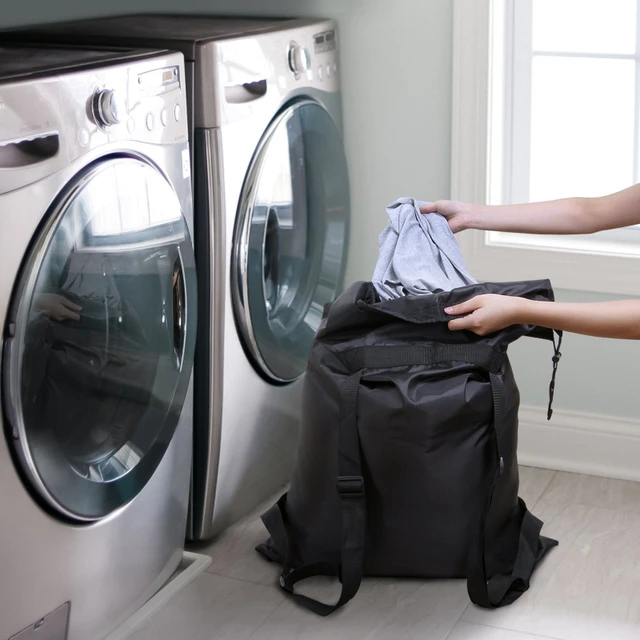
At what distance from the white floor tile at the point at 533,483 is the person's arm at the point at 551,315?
0.65 metres

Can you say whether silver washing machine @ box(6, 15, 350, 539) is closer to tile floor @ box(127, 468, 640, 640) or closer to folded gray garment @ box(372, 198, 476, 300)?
tile floor @ box(127, 468, 640, 640)

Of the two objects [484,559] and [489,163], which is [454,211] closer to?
[489,163]

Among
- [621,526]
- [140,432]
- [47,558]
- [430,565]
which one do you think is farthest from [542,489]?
[47,558]

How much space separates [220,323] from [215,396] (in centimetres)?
14

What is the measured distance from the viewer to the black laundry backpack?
5.13 ft

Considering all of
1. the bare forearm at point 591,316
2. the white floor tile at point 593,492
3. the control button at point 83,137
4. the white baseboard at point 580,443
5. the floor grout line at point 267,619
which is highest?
the control button at point 83,137

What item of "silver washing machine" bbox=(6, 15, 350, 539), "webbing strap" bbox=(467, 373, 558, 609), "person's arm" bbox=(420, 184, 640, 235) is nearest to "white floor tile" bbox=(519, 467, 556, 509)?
"webbing strap" bbox=(467, 373, 558, 609)

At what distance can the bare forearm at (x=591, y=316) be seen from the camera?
147 cm

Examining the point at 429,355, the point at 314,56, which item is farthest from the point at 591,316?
the point at 314,56

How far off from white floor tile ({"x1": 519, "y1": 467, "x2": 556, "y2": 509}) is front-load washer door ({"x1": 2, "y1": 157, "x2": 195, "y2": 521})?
837mm

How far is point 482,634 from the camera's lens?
158 centimetres

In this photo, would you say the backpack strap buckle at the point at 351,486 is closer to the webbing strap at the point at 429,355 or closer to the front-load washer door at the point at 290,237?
the webbing strap at the point at 429,355

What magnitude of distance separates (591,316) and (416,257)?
0.32m

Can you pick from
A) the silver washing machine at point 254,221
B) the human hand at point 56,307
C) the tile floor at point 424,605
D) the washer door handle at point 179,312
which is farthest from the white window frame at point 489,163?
the human hand at point 56,307
